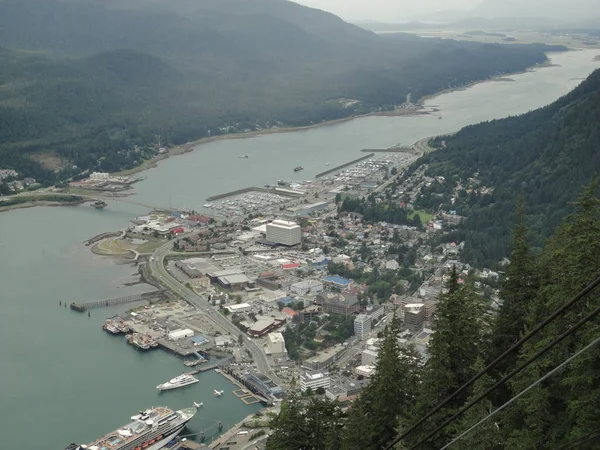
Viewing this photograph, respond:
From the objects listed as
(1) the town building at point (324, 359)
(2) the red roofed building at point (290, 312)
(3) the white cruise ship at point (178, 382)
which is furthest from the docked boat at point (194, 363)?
(2) the red roofed building at point (290, 312)

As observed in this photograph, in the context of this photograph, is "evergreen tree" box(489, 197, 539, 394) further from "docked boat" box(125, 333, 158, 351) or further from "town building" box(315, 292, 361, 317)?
"docked boat" box(125, 333, 158, 351)

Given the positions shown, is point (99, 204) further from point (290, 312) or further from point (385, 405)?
point (385, 405)

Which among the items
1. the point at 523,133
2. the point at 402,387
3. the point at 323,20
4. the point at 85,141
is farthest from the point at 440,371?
the point at 323,20

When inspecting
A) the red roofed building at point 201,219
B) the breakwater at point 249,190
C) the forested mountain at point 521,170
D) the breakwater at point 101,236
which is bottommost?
the breakwater at point 101,236

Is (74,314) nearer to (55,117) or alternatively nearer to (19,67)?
(55,117)

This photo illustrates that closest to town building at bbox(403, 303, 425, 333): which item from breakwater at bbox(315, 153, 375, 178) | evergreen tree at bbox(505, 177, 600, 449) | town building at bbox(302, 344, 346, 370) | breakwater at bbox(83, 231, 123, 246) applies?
town building at bbox(302, 344, 346, 370)

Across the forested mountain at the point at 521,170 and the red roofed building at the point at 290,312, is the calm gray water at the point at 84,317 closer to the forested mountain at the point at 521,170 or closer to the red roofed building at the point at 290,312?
the red roofed building at the point at 290,312

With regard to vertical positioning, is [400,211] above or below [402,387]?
below
